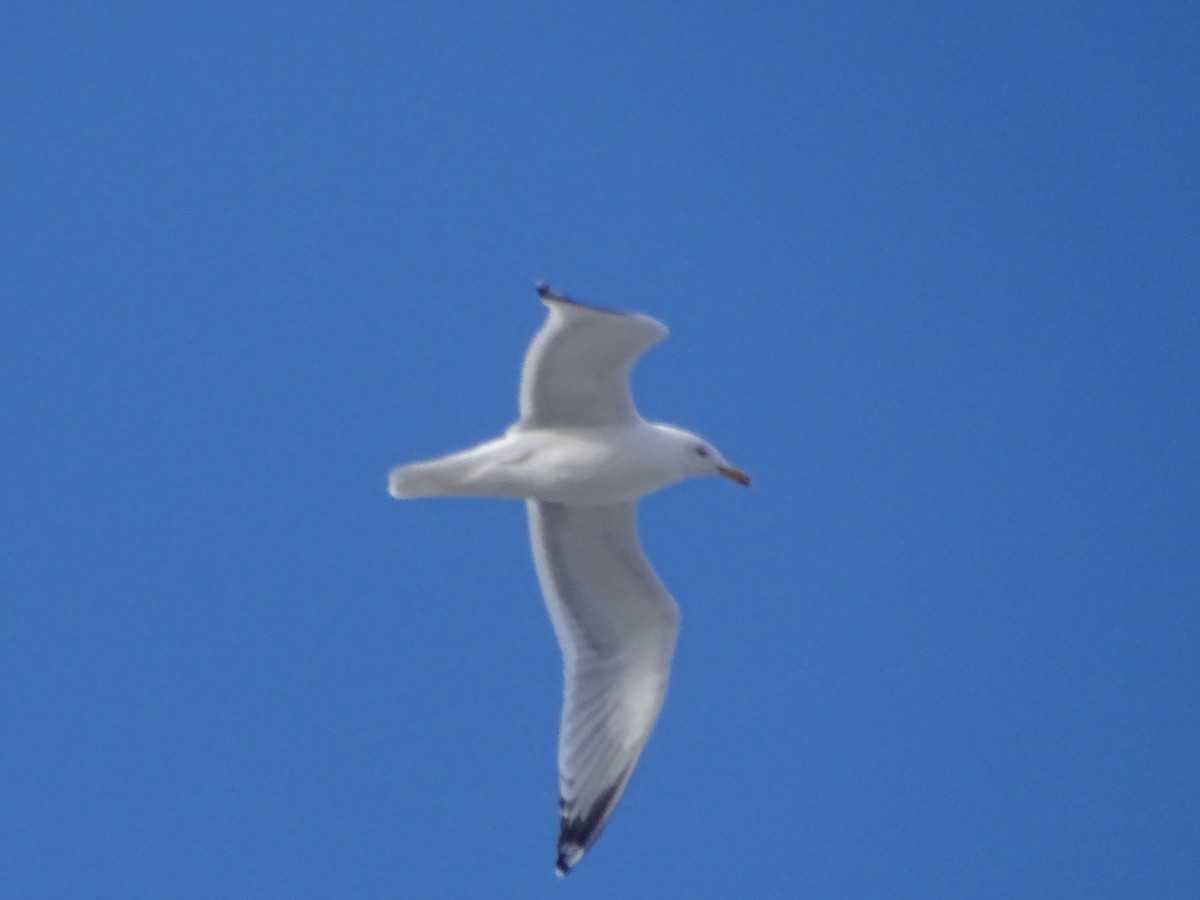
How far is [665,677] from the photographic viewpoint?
695cm

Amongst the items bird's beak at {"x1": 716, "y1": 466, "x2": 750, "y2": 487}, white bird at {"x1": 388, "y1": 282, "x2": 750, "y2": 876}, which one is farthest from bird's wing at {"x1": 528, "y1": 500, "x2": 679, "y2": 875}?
bird's beak at {"x1": 716, "y1": 466, "x2": 750, "y2": 487}

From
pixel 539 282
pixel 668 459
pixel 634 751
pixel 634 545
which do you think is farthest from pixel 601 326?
pixel 634 751

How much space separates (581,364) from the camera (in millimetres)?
6246

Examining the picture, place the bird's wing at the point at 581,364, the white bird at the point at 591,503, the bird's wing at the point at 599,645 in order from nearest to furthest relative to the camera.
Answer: the bird's wing at the point at 581,364 < the white bird at the point at 591,503 < the bird's wing at the point at 599,645

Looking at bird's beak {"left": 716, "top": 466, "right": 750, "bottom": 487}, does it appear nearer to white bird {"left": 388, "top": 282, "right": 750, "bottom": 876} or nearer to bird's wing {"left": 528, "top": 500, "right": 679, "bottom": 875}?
white bird {"left": 388, "top": 282, "right": 750, "bottom": 876}

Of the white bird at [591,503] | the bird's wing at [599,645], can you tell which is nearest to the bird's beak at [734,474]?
the white bird at [591,503]

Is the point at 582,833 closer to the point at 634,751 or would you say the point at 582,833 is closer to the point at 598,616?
the point at 634,751

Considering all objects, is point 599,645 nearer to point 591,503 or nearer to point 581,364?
point 591,503

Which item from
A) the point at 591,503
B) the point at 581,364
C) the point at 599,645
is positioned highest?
the point at 581,364

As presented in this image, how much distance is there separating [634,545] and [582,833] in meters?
1.14

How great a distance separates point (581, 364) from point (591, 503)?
677mm

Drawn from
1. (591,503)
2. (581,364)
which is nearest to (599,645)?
(591,503)

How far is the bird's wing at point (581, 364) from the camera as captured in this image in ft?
19.6

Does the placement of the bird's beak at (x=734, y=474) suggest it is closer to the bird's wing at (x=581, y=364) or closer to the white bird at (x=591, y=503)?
the white bird at (x=591, y=503)
